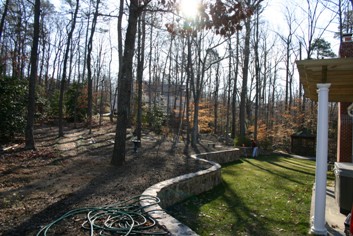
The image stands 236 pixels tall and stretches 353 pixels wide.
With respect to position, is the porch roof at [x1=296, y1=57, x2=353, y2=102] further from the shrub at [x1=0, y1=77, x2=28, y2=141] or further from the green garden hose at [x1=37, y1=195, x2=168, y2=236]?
the shrub at [x1=0, y1=77, x2=28, y2=141]

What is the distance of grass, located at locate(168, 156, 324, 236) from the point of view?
625 cm

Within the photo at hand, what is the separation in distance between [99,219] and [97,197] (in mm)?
1396

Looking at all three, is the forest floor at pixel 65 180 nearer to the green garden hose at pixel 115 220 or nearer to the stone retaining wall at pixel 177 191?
the green garden hose at pixel 115 220

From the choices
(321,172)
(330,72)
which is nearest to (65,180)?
(321,172)

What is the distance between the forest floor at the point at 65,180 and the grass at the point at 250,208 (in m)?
1.22

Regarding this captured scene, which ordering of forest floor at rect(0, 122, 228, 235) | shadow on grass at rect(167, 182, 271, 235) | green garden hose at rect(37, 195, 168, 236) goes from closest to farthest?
green garden hose at rect(37, 195, 168, 236), forest floor at rect(0, 122, 228, 235), shadow on grass at rect(167, 182, 271, 235)

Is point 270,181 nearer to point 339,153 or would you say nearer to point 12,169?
point 339,153

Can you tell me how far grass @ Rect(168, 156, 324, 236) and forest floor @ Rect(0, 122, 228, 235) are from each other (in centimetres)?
122

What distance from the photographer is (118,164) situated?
991 cm

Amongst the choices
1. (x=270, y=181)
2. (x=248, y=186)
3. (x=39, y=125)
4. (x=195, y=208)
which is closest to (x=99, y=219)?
(x=195, y=208)

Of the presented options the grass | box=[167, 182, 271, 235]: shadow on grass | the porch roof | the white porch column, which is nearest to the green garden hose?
box=[167, 182, 271, 235]: shadow on grass

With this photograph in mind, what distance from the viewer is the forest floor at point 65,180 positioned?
4.93 m

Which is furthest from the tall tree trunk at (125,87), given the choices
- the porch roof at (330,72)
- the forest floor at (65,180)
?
the porch roof at (330,72)

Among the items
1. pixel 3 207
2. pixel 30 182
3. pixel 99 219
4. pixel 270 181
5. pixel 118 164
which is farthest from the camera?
pixel 270 181
